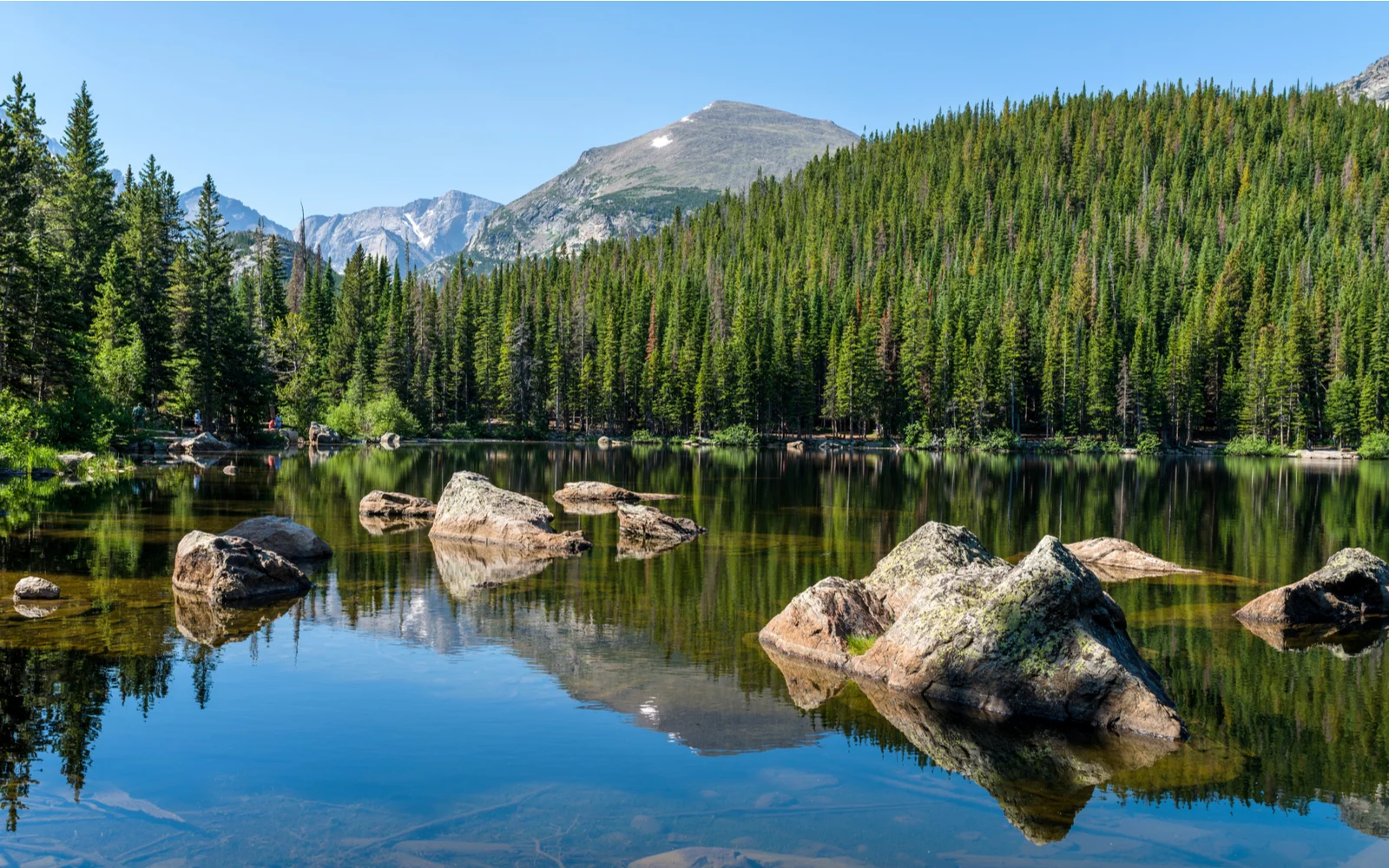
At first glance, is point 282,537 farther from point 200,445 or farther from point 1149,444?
point 1149,444

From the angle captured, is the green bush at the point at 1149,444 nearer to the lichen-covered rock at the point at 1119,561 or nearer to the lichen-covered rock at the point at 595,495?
the lichen-covered rock at the point at 595,495

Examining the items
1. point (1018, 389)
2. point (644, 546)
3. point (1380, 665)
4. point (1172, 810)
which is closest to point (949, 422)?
point (1018, 389)

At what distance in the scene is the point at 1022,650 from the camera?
1314 centimetres

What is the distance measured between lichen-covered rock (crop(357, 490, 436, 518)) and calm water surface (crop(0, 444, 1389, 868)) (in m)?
8.00

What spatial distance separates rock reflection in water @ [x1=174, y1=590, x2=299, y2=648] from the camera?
52.5 feet

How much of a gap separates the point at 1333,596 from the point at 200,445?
65410mm

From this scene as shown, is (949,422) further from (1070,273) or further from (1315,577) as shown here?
(1315,577)

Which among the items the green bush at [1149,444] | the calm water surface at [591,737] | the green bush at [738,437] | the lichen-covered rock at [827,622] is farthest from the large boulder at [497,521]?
the green bush at [1149,444]

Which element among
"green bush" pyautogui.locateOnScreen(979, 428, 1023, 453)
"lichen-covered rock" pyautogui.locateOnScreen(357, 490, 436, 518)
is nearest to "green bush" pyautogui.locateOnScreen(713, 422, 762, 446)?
"green bush" pyautogui.locateOnScreen(979, 428, 1023, 453)

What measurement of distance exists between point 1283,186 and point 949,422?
99.0 meters

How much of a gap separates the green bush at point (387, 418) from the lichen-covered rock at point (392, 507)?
68.0 m

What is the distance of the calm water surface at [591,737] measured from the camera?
8.93 metres

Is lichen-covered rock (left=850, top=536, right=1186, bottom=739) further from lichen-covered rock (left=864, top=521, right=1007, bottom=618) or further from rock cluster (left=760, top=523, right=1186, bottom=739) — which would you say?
lichen-covered rock (left=864, top=521, right=1007, bottom=618)

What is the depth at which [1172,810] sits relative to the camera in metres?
9.83
